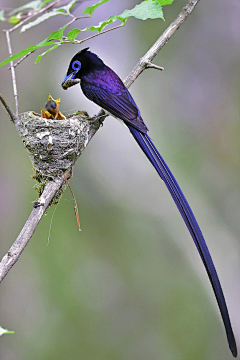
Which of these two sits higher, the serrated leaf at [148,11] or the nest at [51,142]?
the serrated leaf at [148,11]

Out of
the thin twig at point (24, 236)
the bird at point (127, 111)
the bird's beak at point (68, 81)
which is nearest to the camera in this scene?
the thin twig at point (24, 236)

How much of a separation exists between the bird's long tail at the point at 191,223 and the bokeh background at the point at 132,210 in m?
2.12

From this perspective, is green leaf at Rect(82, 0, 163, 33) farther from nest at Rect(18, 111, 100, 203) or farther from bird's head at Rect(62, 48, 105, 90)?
bird's head at Rect(62, 48, 105, 90)

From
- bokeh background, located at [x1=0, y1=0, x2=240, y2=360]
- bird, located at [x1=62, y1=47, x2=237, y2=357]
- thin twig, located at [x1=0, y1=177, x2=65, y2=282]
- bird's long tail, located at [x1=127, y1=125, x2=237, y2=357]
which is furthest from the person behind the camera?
bokeh background, located at [x1=0, y1=0, x2=240, y2=360]

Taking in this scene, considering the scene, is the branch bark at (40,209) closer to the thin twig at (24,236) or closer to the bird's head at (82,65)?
the thin twig at (24,236)

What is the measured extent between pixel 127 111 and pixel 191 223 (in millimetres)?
859

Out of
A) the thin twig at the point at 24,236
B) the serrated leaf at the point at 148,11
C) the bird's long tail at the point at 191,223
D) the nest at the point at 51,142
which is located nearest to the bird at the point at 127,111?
the bird's long tail at the point at 191,223

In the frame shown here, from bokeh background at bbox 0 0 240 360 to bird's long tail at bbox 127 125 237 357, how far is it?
2116 millimetres

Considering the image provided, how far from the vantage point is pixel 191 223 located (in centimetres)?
161

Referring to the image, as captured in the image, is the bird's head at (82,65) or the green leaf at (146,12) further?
the bird's head at (82,65)

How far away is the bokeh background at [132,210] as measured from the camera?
404 cm

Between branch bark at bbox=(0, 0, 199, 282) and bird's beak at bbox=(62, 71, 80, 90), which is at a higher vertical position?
bird's beak at bbox=(62, 71, 80, 90)

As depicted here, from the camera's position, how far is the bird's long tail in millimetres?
1423

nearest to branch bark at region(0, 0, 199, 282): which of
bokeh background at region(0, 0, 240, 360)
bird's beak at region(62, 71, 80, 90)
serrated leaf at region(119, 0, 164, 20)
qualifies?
bird's beak at region(62, 71, 80, 90)
